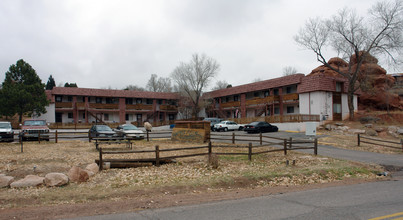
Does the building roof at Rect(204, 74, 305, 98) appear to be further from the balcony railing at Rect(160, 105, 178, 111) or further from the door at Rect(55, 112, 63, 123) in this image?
the door at Rect(55, 112, 63, 123)

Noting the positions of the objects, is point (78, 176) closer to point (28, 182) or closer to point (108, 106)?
point (28, 182)

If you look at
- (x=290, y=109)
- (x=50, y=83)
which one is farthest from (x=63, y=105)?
(x=290, y=109)

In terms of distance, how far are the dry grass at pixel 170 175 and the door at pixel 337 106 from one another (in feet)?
88.7

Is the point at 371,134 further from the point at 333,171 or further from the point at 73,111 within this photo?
the point at 73,111

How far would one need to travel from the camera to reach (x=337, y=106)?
1537 inches

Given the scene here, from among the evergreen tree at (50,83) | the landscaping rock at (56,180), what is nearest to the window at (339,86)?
the landscaping rock at (56,180)

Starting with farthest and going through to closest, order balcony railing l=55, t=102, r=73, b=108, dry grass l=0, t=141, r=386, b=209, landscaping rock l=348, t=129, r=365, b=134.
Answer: balcony railing l=55, t=102, r=73, b=108, landscaping rock l=348, t=129, r=365, b=134, dry grass l=0, t=141, r=386, b=209

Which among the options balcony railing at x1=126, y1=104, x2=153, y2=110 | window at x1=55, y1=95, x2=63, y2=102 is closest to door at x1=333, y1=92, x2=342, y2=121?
balcony railing at x1=126, y1=104, x2=153, y2=110

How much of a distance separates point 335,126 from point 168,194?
31166mm

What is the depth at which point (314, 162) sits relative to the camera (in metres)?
13.4

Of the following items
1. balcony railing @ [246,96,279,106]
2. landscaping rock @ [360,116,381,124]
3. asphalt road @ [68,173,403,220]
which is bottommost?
asphalt road @ [68,173,403,220]

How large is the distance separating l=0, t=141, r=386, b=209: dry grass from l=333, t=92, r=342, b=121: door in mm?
27050

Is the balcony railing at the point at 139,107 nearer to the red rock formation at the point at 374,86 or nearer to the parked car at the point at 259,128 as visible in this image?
the parked car at the point at 259,128

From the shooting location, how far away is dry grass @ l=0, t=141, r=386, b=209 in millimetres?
7688
